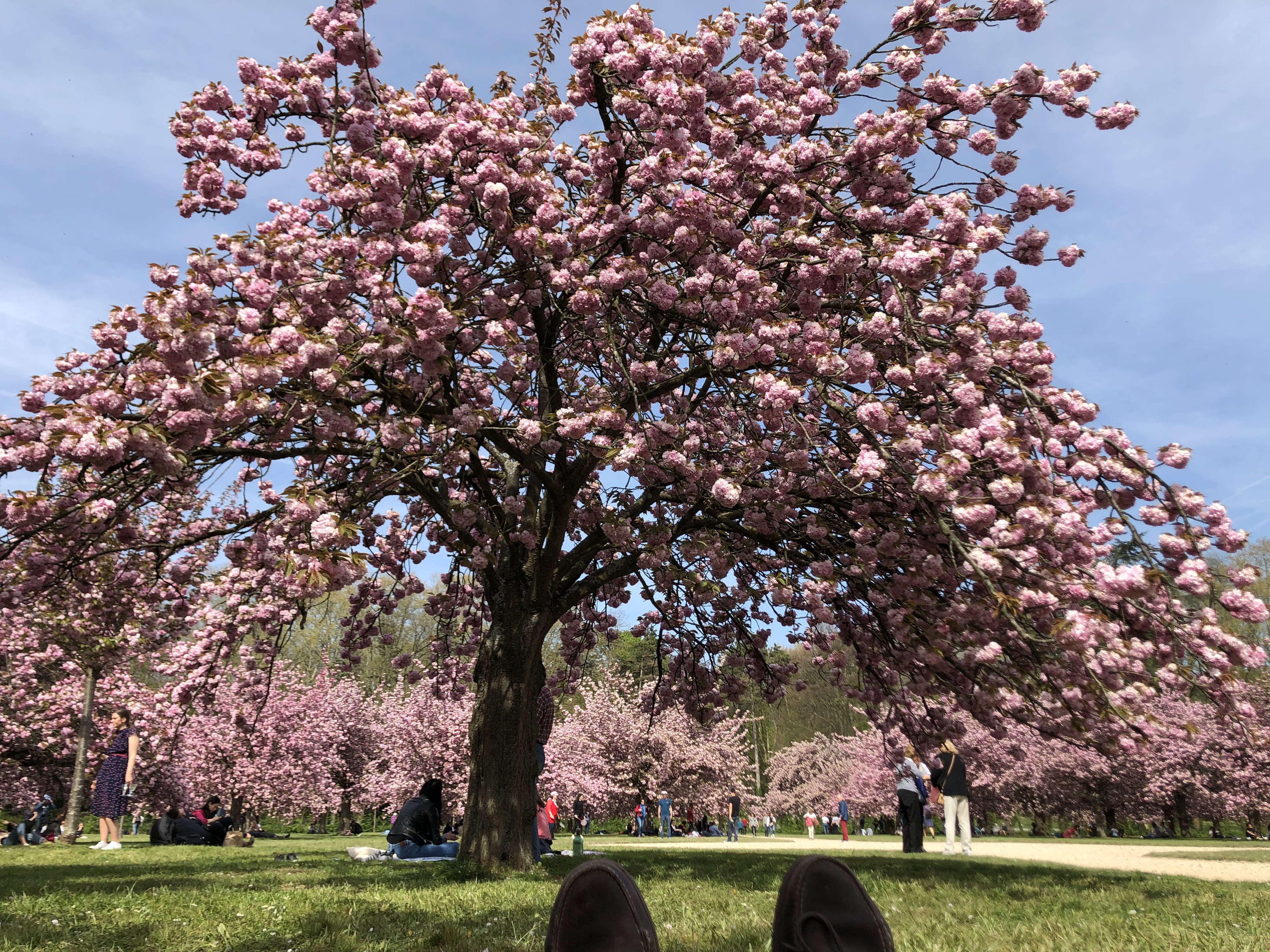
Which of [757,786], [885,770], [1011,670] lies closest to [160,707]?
[1011,670]

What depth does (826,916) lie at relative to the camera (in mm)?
2549

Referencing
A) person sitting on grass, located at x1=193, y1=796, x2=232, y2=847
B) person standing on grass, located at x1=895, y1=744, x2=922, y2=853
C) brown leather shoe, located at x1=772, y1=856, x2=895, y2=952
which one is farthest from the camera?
person sitting on grass, located at x1=193, y1=796, x2=232, y2=847

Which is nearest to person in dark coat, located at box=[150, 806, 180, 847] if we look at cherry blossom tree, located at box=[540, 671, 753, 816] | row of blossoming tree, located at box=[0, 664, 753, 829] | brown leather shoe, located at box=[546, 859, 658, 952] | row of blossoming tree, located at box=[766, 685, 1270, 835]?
row of blossoming tree, located at box=[0, 664, 753, 829]

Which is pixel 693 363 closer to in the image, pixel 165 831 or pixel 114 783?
pixel 114 783

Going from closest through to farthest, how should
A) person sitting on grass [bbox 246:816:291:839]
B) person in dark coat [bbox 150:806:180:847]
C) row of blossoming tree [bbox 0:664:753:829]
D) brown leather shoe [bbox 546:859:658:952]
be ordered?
1. brown leather shoe [bbox 546:859:658:952]
2. person in dark coat [bbox 150:806:180:847]
3. row of blossoming tree [bbox 0:664:753:829]
4. person sitting on grass [bbox 246:816:291:839]

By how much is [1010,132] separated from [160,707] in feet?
39.4

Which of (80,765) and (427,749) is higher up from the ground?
(80,765)

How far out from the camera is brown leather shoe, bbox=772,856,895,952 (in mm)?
2469

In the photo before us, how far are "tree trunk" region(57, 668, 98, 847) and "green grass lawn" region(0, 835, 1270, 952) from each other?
7.93m

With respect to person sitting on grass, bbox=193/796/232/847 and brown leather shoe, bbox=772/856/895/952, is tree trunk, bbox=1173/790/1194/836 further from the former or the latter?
brown leather shoe, bbox=772/856/895/952

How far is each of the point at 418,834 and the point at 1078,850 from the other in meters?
14.3

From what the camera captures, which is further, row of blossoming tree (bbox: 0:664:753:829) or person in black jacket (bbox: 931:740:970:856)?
row of blossoming tree (bbox: 0:664:753:829)

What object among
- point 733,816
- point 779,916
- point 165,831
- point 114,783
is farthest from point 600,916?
point 733,816

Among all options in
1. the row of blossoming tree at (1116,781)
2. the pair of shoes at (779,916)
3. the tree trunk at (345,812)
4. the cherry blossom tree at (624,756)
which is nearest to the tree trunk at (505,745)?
the pair of shoes at (779,916)
